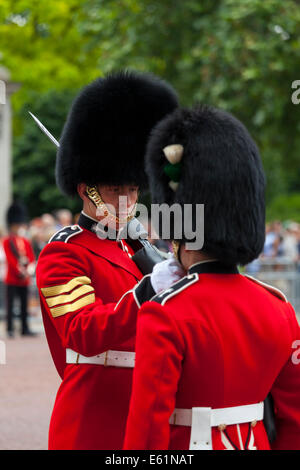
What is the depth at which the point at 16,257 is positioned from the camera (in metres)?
13.0

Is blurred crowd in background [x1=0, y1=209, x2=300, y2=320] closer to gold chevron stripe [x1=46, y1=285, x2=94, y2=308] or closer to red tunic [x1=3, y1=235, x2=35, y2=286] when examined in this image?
red tunic [x1=3, y1=235, x2=35, y2=286]

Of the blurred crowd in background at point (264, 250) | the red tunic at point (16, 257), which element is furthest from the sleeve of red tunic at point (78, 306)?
the red tunic at point (16, 257)

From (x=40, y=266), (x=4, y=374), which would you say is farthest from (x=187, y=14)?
(x=40, y=266)

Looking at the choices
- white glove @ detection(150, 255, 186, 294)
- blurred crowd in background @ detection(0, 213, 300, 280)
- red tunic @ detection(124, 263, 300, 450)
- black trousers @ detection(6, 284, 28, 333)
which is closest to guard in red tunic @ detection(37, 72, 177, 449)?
white glove @ detection(150, 255, 186, 294)

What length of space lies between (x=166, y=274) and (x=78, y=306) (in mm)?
463

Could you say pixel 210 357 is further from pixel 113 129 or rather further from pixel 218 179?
pixel 113 129

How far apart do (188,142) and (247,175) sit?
0.65ft

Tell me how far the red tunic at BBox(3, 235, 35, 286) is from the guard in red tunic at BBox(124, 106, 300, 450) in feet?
33.9

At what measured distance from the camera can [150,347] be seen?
8.07ft

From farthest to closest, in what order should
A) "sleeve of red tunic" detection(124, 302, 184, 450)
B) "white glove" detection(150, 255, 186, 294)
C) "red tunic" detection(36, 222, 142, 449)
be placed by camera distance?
"red tunic" detection(36, 222, 142, 449), "white glove" detection(150, 255, 186, 294), "sleeve of red tunic" detection(124, 302, 184, 450)

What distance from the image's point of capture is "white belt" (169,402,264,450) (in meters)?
2.55

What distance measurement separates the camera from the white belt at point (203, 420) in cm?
255

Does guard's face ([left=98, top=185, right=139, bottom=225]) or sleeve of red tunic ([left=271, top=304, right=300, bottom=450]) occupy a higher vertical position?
guard's face ([left=98, top=185, right=139, bottom=225])
